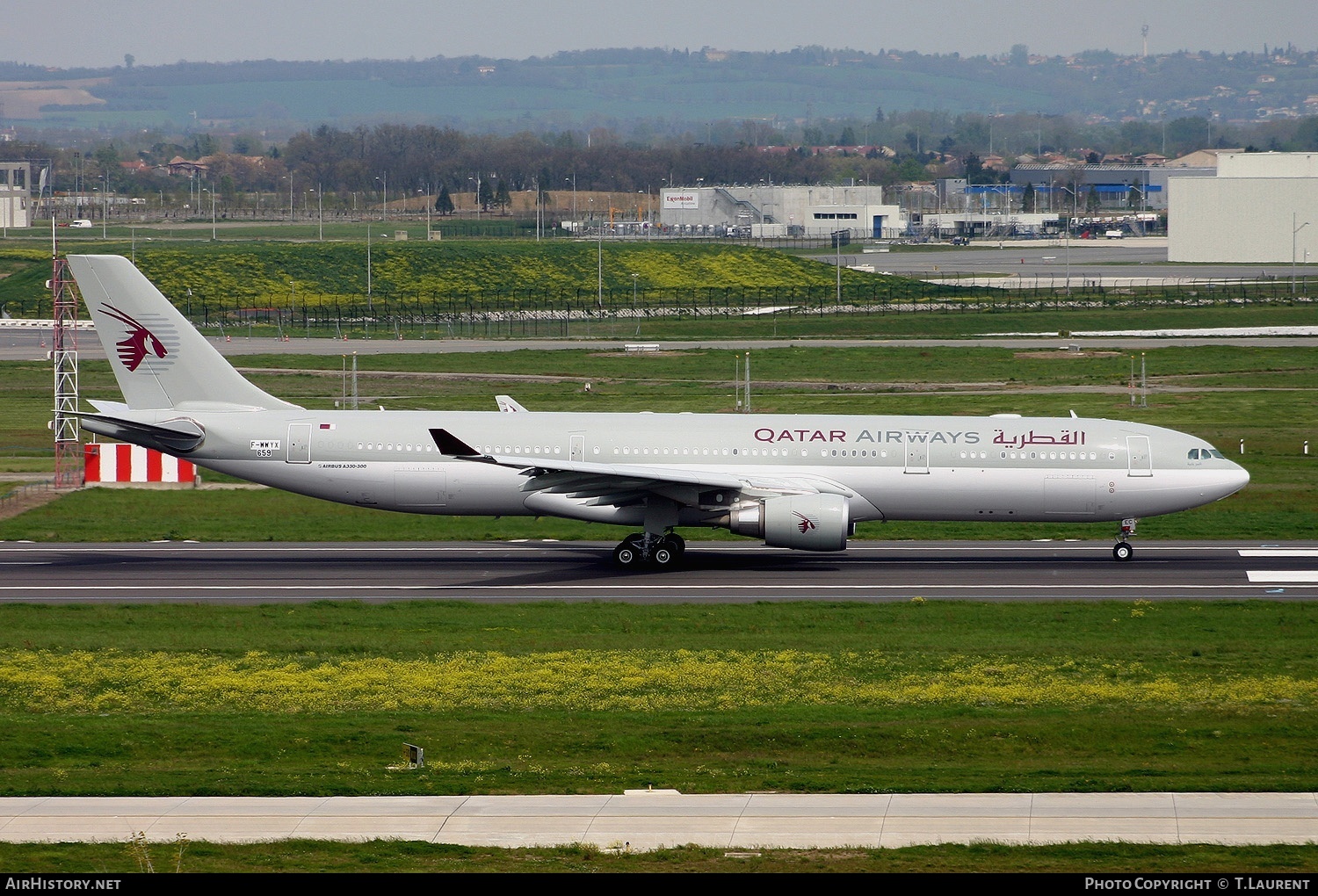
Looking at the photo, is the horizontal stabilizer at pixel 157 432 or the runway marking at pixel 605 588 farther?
the horizontal stabilizer at pixel 157 432

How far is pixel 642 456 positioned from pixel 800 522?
527 cm

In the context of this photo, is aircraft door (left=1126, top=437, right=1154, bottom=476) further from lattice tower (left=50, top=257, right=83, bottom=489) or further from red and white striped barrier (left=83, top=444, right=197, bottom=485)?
lattice tower (left=50, top=257, right=83, bottom=489)

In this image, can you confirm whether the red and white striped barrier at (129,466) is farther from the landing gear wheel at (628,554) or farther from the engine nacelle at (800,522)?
the engine nacelle at (800,522)

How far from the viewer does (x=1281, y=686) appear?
90.3 ft

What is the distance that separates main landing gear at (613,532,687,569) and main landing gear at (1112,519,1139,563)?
40.7 feet

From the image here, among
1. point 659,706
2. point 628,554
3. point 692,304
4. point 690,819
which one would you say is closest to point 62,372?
point 628,554

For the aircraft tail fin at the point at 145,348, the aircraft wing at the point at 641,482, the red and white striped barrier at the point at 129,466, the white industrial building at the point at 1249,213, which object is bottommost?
the red and white striped barrier at the point at 129,466

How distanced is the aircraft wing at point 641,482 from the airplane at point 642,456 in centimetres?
8

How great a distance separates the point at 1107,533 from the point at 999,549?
4.64m

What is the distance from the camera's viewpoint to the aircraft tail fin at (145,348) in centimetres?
4181

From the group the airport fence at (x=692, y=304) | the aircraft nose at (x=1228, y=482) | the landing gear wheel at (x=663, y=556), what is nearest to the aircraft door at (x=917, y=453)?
the landing gear wheel at (x=663, y=556)

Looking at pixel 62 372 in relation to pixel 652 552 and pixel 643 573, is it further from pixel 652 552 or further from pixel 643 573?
pixel 643 573

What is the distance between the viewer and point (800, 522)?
1519 inches

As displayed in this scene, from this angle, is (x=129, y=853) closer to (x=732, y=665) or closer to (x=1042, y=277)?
(x=732, y=665)
